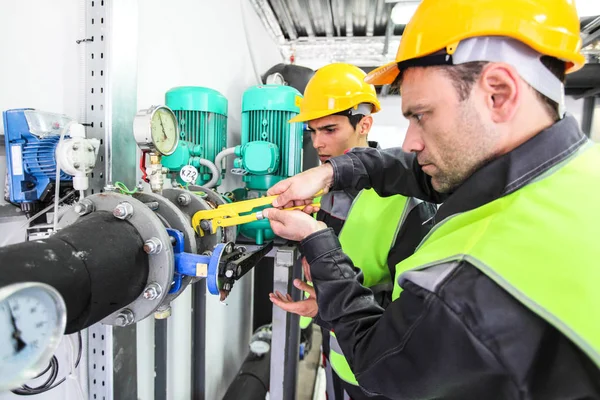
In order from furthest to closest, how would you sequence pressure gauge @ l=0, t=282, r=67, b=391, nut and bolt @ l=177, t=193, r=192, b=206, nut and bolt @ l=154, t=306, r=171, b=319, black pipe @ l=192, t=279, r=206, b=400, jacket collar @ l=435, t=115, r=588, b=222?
1. black pipe @ l=192, t=279, r=206, b=400
2. nut and bolt @ l=177, t=193, r=192, b=206
3. nut and bolt @ l=154, t=306, r=171, b=319
4. jacket collar @ l=435, t=115, r=588, b=222
5. pressure gauge @ l=0, t=282, r=67, b=391

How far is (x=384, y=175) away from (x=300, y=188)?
285 millimetres

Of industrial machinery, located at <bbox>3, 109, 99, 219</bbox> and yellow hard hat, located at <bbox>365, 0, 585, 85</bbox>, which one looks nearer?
yellow hard hat, located at <bbox>365, 0, 585, 85</bbox>

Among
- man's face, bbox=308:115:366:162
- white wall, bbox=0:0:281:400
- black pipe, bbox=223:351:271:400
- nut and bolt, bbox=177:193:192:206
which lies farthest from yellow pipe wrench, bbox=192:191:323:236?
black pipe, bbox=223:351:271:400

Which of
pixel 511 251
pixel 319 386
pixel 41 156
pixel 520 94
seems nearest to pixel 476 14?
pixel 520 94

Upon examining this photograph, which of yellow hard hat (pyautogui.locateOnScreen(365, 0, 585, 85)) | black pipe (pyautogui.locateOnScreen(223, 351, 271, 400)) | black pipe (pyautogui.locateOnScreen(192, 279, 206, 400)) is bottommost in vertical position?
black pipe (pyautogui.locateOnScreen(223, 351, 271, 400))

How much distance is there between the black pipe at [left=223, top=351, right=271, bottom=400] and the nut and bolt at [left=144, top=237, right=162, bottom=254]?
4.77 feet

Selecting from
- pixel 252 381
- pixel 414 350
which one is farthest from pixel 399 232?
pixel 252 381

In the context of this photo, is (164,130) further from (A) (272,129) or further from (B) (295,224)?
(A) (272,129)

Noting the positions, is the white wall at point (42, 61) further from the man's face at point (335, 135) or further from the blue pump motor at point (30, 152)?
the man's face at point (335, 135)

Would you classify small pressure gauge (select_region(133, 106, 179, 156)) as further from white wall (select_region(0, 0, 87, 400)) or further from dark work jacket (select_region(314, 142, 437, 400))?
dark work jacket (select_region(314, 142, 437, 400))

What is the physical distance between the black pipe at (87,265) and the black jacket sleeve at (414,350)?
0.36 metres

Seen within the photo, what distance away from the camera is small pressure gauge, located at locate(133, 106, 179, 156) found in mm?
660

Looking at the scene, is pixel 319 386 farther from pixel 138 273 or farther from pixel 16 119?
pixel 16 119

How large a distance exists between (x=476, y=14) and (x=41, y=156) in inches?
32.5
